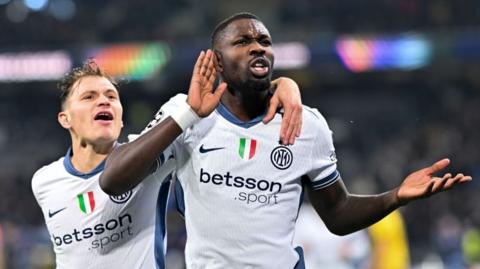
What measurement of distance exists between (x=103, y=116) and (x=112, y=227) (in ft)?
1.99

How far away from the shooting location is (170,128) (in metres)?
4.09

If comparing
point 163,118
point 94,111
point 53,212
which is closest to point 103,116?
point 94,111

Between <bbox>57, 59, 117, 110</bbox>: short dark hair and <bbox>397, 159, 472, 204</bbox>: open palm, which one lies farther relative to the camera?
<bbox>57, 59, 117, 110</bbox>: short dark hair

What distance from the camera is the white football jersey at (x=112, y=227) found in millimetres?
4898

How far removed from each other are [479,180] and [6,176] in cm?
1134

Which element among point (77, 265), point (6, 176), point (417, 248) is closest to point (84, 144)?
point (77, 265)

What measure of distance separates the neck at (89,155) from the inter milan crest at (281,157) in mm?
1161

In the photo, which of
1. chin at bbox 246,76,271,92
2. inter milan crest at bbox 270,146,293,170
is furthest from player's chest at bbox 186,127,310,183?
chin at bbox 246,76,271,92

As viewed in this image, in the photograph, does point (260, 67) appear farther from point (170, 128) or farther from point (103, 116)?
point (103, 116)

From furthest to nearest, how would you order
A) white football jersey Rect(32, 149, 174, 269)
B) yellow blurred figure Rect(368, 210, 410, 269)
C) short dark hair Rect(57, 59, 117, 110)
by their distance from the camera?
yellow blurred figure Rect(368, 210, 410, 269)
short dark hair Rect(57, 59, 117, 110)
white football jersey Rect(32, 149, 174, 269)

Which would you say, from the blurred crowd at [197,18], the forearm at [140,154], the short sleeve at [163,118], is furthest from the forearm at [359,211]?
the blurred crowd at [197,18]

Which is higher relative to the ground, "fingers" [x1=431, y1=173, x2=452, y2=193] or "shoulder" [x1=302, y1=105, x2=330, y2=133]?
"shoulder" [x1=302, y1=105, x2=330, y2=133]

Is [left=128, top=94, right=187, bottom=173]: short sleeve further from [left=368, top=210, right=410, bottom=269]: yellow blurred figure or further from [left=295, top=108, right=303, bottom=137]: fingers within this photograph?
[left=368, top=210, right=410, bottom=269]: yellow blurred figure

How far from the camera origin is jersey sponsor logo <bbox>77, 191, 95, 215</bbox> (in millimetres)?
4979
